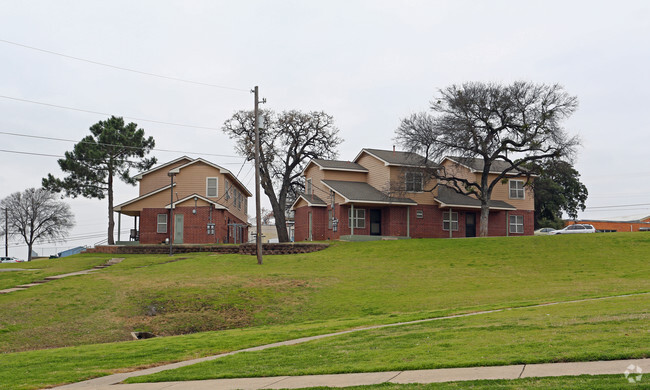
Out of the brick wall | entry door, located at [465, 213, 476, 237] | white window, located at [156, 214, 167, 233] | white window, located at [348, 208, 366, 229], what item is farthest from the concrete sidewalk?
entry door, located at [465, 213, 476, 237]

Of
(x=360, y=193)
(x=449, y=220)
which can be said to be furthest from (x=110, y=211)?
(x=449, y=220)

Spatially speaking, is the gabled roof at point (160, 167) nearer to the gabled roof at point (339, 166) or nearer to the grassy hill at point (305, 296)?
the gabled roof at point (339, 166)

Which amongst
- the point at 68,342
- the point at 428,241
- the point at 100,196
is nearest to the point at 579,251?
the point at 428,241

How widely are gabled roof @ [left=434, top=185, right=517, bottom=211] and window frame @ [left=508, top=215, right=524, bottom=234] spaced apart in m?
1.51

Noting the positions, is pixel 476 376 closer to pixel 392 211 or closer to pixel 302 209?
pixel 392 211

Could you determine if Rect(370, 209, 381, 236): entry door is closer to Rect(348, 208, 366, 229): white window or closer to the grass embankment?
Rect(348, 208, 366, 229): white window

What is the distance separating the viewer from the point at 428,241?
→ 41.8m

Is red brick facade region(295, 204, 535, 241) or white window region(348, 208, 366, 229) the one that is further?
red brick facade region(295, 204, 535, 241)

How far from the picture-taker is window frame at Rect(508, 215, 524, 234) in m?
54.9

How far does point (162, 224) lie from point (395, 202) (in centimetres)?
1976

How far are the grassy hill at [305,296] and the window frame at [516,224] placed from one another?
15.6 metres

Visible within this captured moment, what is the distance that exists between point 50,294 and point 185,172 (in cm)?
2722

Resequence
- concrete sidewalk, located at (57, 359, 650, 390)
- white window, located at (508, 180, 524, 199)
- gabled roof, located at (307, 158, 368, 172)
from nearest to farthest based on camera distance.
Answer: concrete sidewalk, located at (57, 359, 650, 390)
gabled roof, located at (307, 158, 368, 172)
white window, located at (508, 180, 524, 199)

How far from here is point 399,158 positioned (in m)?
52.2
